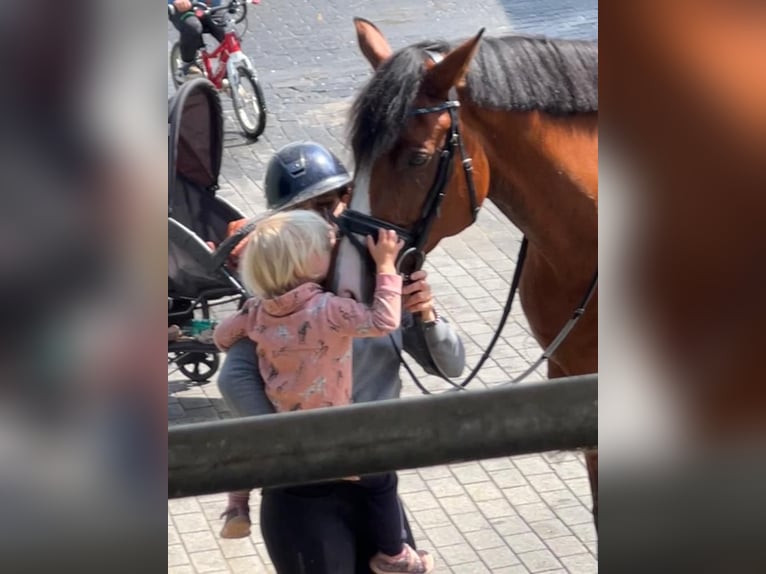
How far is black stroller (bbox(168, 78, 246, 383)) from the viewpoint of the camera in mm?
4859

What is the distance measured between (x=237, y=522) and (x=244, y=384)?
0.35m

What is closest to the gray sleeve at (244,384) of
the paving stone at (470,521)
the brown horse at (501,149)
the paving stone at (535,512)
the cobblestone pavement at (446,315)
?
the brown horse at (501,149)

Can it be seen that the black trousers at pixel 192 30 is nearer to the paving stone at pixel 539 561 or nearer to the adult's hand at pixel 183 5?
the adult's hand at pixel 183 5

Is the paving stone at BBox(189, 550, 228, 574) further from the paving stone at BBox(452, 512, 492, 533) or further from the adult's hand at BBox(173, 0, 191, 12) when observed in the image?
the adult's hand at BBox(173, 0, 191, 12)

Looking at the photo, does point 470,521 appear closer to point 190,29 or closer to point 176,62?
point 190,29

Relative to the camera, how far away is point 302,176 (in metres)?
3.24

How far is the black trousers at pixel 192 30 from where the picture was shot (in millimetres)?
8609

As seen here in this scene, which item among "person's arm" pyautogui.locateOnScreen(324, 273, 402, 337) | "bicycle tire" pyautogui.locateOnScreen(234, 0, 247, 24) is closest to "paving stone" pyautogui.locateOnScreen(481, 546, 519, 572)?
"person's arm" pyautogui.locateOnScreen(324, 273, 402, 337)

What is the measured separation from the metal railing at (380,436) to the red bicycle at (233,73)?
7.56 meters

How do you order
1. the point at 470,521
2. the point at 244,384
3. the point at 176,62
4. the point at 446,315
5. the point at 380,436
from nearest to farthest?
1. the point at 380,436
2. the point at 244,384
3. the point at 470,521
4. the point at 446,315
5. the point at 176,62
